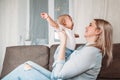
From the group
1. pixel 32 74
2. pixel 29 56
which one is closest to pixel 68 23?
pixel 32 74

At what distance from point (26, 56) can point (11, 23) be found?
920 mm

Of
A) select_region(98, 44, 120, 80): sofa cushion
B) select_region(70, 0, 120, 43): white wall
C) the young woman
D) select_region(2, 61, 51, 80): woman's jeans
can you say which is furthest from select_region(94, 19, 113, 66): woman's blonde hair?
select_region(70, 0, 120, 43): white wall

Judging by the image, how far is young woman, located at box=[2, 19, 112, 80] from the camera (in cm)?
149

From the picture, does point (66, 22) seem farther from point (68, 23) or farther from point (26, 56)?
point (26, 56)

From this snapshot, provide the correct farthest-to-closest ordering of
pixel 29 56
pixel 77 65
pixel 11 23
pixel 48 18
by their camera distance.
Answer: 1. pixel 11 23
2. pixel 29 56
3. pixel 48 18
4. pixel 77 65

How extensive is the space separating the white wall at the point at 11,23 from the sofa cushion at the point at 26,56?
2.18 feet

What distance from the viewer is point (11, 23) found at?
340 centimetres

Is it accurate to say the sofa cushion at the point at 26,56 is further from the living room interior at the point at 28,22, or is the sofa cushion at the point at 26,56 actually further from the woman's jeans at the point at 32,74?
the woman's jeans at the point at 32,74

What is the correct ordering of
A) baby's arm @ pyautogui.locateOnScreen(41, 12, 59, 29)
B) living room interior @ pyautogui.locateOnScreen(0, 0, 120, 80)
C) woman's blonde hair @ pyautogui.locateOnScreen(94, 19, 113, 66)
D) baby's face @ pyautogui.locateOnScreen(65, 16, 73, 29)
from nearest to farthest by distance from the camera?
Answer: 1. woman's blonde hair @ pyautogui.locateOnScreen(94, 19, 113, 66)
2. baby's arm @ pyautogui.locateOnScreen(41, 12, 59, 29)
3. baby's face @ pyautogui.locateOnScreen(65, 16, 73, 29)
4. living room interior @ pyautogui.locateOnScreen(0, 0, 120, 80)

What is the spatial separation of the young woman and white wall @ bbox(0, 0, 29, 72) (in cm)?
172

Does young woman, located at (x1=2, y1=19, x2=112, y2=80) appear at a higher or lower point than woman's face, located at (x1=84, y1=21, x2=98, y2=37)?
lower

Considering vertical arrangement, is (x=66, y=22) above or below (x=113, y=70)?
above

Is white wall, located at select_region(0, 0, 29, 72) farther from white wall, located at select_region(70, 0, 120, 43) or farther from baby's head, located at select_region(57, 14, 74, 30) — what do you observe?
baby's head, located at select_region(57, 14, 74, 30)

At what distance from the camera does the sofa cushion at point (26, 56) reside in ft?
8.68
